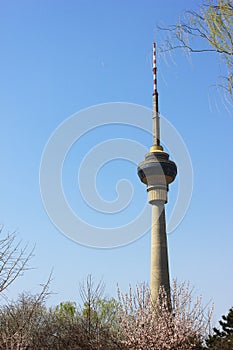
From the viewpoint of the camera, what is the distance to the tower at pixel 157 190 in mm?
38178

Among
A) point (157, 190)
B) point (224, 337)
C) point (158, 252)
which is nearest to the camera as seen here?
point (224, 337)

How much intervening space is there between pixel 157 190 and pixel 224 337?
24.6m

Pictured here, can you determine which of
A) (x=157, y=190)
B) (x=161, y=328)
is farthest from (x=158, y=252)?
(x=161, y=328)

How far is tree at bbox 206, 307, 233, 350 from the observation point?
50.3 feet

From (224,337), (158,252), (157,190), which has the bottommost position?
(224,337)

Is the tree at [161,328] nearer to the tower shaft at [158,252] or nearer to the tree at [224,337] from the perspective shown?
the tree at [224,337]

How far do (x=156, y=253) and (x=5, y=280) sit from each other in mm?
32729

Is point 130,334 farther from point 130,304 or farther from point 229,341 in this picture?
point 229,341

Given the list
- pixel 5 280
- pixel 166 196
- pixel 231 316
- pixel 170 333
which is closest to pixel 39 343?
pixel 170 333

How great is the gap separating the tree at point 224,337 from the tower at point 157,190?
19207mm

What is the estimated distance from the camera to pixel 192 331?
58.2ft

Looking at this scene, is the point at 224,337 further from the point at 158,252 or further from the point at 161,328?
the point at 158,252

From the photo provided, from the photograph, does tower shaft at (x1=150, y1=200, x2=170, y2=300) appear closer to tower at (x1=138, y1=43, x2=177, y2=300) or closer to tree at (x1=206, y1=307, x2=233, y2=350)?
tower at (x1=138, y1=43, x2=177, y2=300)

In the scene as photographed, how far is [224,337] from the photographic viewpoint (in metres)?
17.5
